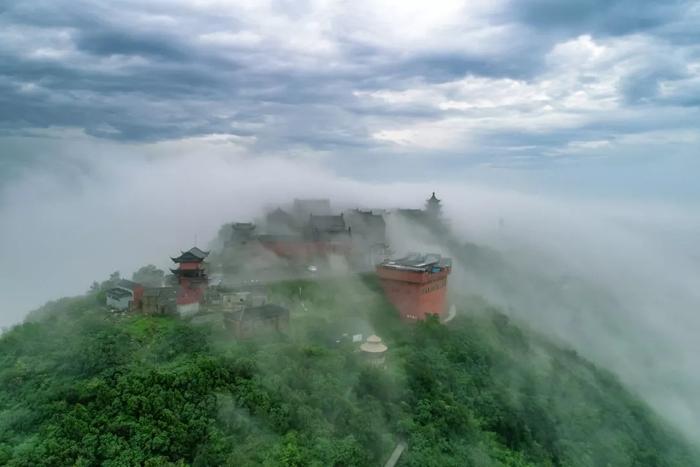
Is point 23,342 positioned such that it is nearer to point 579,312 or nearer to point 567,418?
point 567,418

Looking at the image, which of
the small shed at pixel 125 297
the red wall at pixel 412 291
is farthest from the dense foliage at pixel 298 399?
the small shed at pixel 125 297

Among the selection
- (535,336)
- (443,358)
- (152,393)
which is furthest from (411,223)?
(152,393)

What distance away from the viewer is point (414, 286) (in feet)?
119

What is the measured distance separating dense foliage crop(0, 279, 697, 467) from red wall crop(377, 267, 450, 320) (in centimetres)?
131

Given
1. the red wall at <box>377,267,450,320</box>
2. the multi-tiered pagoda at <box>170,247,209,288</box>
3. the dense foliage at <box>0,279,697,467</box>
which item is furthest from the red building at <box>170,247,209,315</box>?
the red wall at <box>377,267,450,320</box>

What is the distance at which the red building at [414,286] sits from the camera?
36250 mm

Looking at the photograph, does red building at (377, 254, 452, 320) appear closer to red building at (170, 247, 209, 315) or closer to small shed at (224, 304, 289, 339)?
small shed at (224, 304, 289, 339)

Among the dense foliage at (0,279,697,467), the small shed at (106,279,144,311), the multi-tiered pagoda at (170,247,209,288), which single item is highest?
the multi-tiered pagoda at (170,247,209,288)

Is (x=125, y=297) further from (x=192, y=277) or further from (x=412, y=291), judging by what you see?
(x=412, y=291)

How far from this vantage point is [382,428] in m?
22.4

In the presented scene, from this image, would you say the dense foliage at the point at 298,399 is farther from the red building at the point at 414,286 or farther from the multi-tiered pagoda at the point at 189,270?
the multi-tiered pagoda at the point at 189,270

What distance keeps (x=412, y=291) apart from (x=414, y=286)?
0.44 meters

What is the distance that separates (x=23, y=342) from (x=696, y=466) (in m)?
41.0

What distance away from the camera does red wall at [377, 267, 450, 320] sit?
1427 inches
